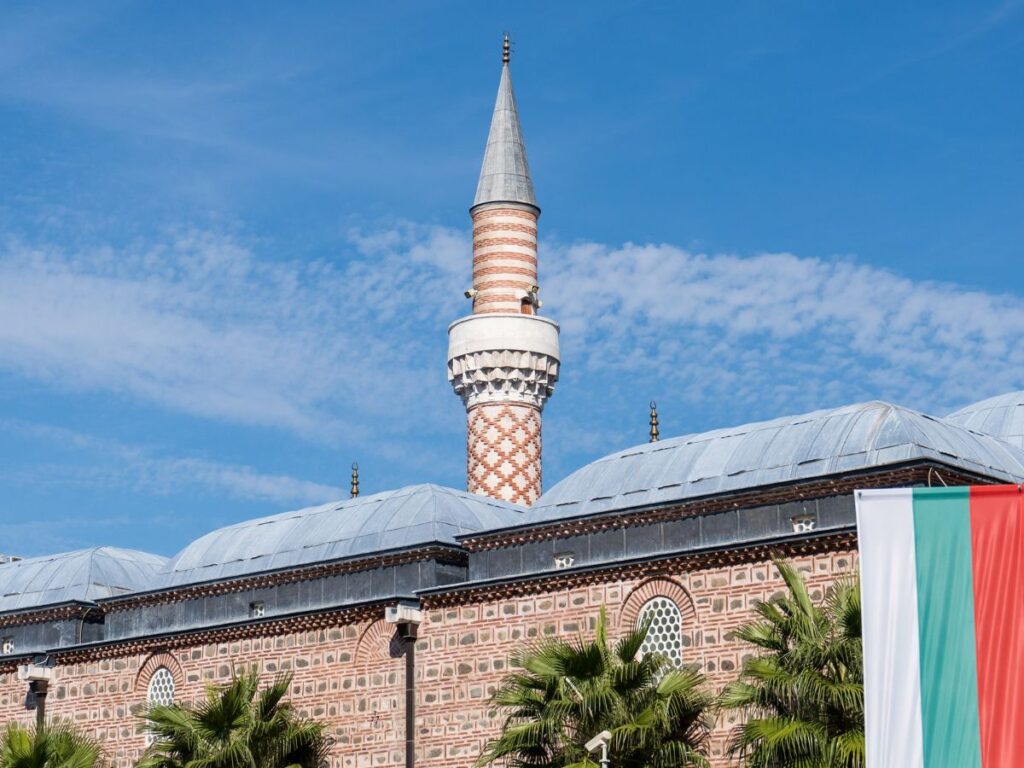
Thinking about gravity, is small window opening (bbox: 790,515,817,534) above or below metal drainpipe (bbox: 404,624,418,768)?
above

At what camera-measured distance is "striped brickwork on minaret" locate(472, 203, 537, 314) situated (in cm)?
3278

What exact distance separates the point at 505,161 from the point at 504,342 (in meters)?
3.82

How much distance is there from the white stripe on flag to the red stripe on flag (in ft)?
0.91

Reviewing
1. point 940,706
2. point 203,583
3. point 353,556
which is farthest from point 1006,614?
point 203,583

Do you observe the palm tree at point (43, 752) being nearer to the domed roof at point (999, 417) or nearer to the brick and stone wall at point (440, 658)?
the brick and stone wall at point (440, 658)

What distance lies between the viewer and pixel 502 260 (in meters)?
32.8

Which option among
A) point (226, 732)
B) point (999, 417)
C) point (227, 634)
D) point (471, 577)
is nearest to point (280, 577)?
point (227, 634)

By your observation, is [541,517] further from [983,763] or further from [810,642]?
[983,763]

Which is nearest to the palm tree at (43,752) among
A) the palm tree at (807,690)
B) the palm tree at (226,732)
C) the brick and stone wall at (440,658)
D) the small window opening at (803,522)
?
the palm tree at (226,732)

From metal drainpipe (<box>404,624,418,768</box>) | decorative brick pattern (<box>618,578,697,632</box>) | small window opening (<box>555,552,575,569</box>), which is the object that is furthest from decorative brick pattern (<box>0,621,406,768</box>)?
decorative brick pattern (<box>618,578,697,632</box>)

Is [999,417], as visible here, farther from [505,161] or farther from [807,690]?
[807,690]

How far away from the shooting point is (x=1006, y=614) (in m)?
7.54

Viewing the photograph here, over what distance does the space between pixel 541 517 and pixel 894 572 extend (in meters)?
17.0

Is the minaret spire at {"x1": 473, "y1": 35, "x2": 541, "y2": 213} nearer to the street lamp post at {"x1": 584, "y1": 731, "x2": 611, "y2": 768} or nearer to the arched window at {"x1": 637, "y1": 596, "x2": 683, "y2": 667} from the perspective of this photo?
the arched window at {"x1": 637, "y1": 596, "x2": 683, "y2": 667}
